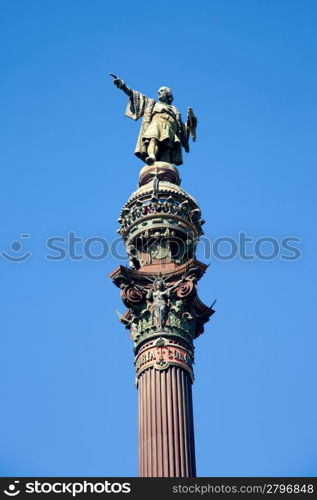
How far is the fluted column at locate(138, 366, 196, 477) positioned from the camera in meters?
42.6

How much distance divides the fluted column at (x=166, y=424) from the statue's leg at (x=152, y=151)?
9.51 metres

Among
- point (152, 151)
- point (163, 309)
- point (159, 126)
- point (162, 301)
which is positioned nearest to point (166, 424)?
point (163, 309)

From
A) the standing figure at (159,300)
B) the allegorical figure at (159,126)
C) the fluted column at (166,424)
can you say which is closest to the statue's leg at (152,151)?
the allegorical figure at (159,126)

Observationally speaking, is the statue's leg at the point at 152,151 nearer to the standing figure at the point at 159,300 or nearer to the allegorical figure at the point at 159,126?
the allegorical figure at the point at 159,126

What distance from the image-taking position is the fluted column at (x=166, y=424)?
42562 mm

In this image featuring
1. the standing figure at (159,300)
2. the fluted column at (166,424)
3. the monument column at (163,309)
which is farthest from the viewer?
the standing figure at (159,300)

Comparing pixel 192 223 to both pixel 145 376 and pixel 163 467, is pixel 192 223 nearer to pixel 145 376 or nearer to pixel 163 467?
pixel 145 376

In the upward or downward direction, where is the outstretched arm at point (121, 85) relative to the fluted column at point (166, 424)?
upward

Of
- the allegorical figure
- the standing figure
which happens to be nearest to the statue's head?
the allegorical figure

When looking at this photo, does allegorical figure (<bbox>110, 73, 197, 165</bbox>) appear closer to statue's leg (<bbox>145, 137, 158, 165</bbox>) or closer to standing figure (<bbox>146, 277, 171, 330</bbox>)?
statue's leg (<bbox>145, 137, 158, 165</bbox>)

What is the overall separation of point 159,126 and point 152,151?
1.32 metres

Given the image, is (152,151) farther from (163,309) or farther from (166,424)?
(166,424)

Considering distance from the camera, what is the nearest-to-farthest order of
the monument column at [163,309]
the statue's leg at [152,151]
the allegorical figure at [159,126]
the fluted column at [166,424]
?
1. the fluted column at [166,424]
2. the monument column at [163,309]
3. the statue's leg at [152,151]
4. the allegorical figure at [159,126]
